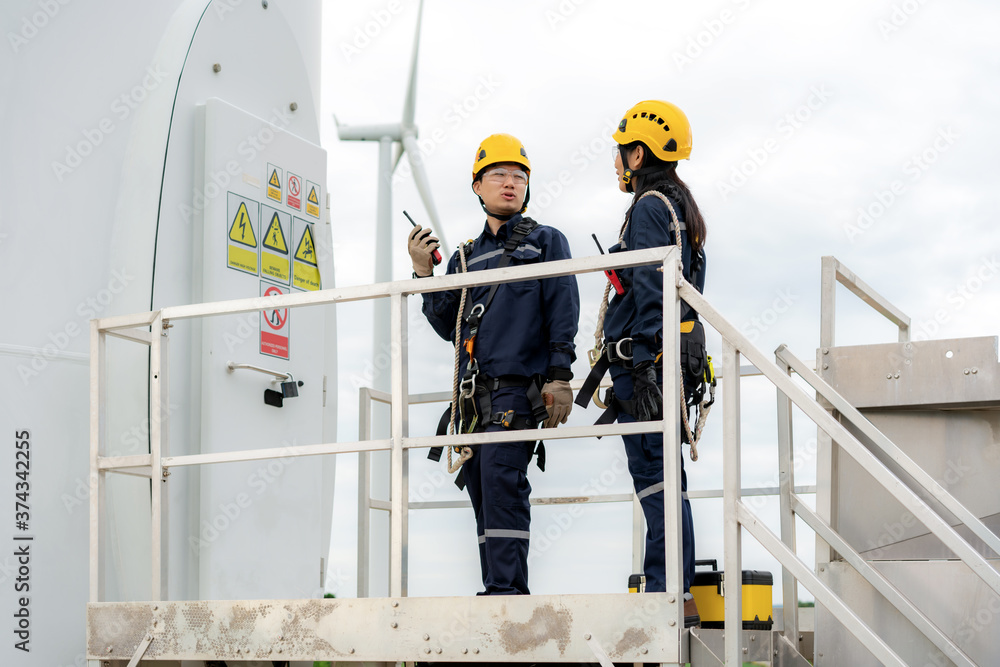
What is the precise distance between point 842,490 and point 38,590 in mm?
3656

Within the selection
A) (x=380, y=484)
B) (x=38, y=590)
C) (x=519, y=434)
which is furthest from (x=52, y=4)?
(x=380, y=484)

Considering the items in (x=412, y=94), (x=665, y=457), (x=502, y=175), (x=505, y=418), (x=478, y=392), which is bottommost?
(x=665, y=457)

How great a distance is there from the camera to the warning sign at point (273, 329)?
6.01m

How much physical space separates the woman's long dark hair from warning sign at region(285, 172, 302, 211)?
7.55 feet

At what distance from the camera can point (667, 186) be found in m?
4.70

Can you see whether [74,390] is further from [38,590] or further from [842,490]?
[842,490]

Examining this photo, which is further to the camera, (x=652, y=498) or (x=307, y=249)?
(x=307, y=249)

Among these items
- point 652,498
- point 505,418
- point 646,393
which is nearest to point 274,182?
point 505,418

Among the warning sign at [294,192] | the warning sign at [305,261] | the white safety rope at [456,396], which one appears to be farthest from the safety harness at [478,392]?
the warning sign at [294,192]

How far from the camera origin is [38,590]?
4934 mm

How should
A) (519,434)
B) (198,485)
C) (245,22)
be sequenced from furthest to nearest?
(245,22) → (198,485) → (519,434)

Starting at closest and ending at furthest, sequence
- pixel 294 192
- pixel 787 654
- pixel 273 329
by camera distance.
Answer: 1. pixel 787 654
2. pixel 273 329
3. pixel 294 192

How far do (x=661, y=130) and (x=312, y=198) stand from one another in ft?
8.43

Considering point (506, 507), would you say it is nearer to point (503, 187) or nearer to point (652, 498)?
point (652, 498)
